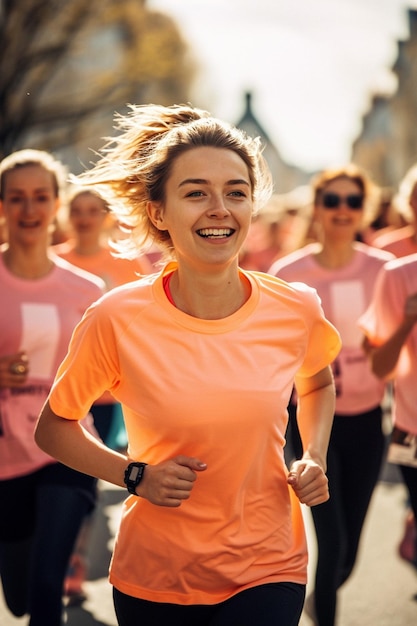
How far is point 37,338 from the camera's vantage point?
499 centimetres

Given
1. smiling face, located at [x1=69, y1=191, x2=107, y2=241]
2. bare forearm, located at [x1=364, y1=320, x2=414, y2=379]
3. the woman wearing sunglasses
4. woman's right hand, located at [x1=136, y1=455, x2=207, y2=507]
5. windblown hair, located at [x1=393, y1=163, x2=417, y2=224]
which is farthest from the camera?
smiling face, located at [x1=69, y1=191, x2=107, y2=241]

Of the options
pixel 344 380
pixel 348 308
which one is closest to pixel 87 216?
pixel 348 308

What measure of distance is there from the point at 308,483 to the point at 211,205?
802mm

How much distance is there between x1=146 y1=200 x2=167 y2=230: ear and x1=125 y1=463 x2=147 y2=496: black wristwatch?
76 cm

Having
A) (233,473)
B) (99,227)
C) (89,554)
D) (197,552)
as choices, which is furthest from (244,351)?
(99,227)

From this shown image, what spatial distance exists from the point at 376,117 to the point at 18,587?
77.3 meters

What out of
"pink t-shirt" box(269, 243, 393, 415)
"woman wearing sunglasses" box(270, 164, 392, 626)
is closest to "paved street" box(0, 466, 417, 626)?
"woman wearing sunglasses" box(270, 164, 392, 626)

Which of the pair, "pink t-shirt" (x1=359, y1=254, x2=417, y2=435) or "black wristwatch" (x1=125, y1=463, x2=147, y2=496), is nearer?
"black wristwatch" (x1=125, y1=463, x2=147, y2=496)

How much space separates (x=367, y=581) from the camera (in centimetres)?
628

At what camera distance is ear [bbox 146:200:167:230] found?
3407 mm

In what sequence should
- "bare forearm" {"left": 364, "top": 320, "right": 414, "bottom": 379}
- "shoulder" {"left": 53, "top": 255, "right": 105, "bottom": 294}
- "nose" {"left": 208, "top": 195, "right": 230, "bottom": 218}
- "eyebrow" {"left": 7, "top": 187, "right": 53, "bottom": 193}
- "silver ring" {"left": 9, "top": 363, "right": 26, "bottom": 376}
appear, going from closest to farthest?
1. "nose" {"left": 208, "top": 195, "right": 230, "bottom": 218}
2. "silver ring" {"left": 9, "top": 363, "right": 26, "bottom": 376}
3. "bare forearm" {"left": 364, "top": 320, "right": 414, "bottom": 379}
4. "shoulder" {"left": 53, "top": 255, "right": 105, "bottom": 294}
5. "eyebrow" {"left": 7, "top": 187, "right": 53, "bottom": 193}

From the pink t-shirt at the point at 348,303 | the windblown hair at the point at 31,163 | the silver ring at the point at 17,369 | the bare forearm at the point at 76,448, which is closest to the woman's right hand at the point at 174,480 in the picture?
the bare forearm at the point at 76,448

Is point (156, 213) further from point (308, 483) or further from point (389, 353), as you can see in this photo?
point (389, 353)

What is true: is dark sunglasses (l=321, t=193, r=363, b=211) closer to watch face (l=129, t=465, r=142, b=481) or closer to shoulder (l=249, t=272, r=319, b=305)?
shoulder (l=249, t=272, r=319, b=305)
